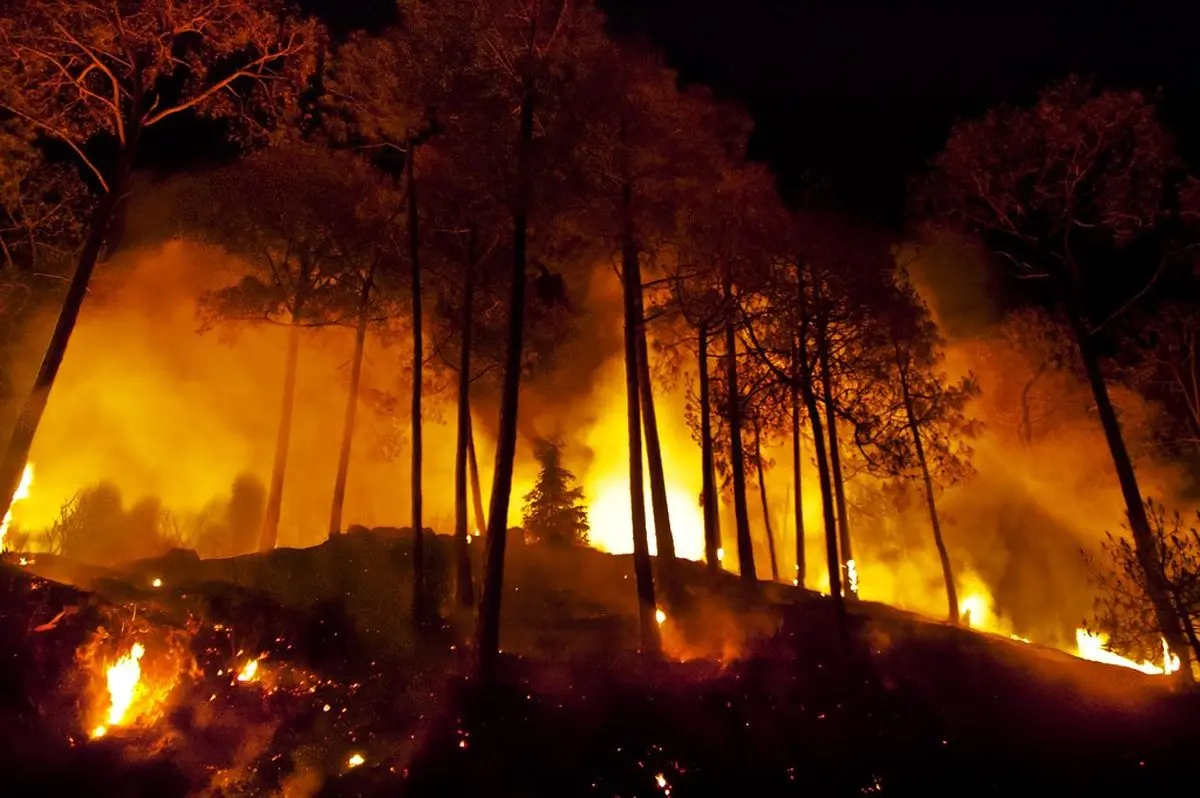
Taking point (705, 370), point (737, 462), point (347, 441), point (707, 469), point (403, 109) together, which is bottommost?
point (737, 462)

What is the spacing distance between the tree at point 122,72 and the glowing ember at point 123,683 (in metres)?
5.38

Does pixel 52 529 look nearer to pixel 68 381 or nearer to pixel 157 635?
pixel 68 381

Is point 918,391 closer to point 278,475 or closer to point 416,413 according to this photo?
point 416,413

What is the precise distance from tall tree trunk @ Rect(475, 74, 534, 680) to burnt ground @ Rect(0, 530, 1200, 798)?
60 cm

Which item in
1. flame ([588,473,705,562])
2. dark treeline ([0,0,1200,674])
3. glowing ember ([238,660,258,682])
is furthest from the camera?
flame ([588,473,705,562])

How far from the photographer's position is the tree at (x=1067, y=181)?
1580 centimetres

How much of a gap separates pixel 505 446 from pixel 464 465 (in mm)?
5024

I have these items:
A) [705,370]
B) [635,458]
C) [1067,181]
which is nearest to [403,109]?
[635,458]

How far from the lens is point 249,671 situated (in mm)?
10328

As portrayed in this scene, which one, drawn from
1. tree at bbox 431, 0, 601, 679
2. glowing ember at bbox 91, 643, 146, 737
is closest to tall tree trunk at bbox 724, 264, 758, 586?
tree at bbox 431, 0, 601, 679

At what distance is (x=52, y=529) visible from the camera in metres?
21.0

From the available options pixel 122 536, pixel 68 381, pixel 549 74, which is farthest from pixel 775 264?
pixel 68 381

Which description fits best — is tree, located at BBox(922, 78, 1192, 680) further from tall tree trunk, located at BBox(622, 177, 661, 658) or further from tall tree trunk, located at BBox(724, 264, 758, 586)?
tall tree trunk, located at BBox(622, 177, 661, 658)

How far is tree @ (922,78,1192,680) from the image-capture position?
622 inches
